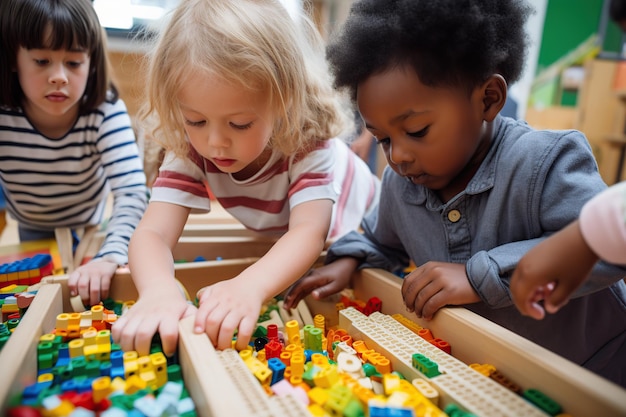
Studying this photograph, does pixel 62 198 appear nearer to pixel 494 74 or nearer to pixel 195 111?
pixel 195 111

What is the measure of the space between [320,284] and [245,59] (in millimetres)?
408

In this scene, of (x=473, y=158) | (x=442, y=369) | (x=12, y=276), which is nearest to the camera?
(x=442, y=369)

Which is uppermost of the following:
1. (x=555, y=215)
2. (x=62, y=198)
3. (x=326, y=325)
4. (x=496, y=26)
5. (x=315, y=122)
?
(x=496, y=26)

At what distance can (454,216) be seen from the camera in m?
0.75

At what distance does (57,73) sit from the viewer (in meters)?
0.93

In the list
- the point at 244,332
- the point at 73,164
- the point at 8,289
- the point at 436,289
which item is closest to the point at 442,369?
the point at 436,289

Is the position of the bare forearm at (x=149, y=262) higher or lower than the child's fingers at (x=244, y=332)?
higher

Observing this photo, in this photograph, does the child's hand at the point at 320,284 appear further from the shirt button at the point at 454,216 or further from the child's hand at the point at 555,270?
the child's hand at the point at 555,270

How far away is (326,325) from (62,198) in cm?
82

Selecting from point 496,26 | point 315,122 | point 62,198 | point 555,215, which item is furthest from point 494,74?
point 62,198

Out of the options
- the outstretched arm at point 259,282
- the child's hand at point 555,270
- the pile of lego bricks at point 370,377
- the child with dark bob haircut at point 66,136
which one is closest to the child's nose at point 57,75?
the child with dark bob haircut at point 66,136

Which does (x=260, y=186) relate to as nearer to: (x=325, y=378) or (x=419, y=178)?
(x=419, y=178)

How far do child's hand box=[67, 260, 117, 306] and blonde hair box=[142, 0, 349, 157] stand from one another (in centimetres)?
26

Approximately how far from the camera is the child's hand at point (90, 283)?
0.75m
